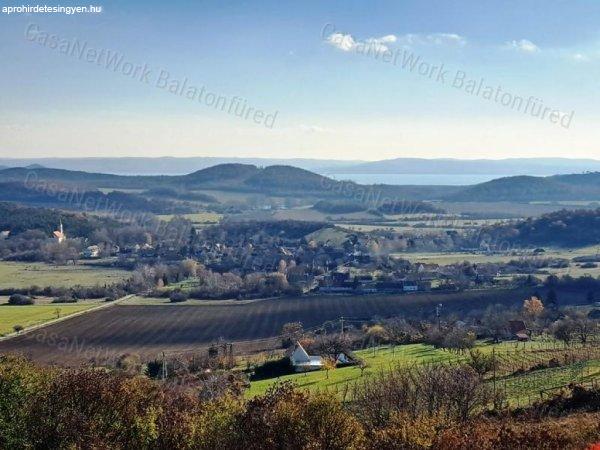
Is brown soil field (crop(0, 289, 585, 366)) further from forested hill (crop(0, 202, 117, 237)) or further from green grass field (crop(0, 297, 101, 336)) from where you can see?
forested hill (crop(0, 202, 117, 237))

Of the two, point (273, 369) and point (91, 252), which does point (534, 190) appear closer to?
point (91, 252)

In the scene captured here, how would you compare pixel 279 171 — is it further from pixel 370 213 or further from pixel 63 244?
pixel 63 244

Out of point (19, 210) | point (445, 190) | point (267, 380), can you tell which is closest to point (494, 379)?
point (267, 380)

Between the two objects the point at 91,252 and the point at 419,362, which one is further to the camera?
the point at 91,252

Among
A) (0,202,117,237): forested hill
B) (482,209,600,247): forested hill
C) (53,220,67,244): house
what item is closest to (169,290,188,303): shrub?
(53,220,67,244): house

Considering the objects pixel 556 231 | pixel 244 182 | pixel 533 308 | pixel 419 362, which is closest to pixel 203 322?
pixel 419 362

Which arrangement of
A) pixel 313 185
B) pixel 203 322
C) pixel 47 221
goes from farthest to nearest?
pixel 313 185
pixel 47 221
pixel 203 322

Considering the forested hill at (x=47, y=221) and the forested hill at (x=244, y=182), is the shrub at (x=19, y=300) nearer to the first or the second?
the forested hill at (x=47, y=221)
